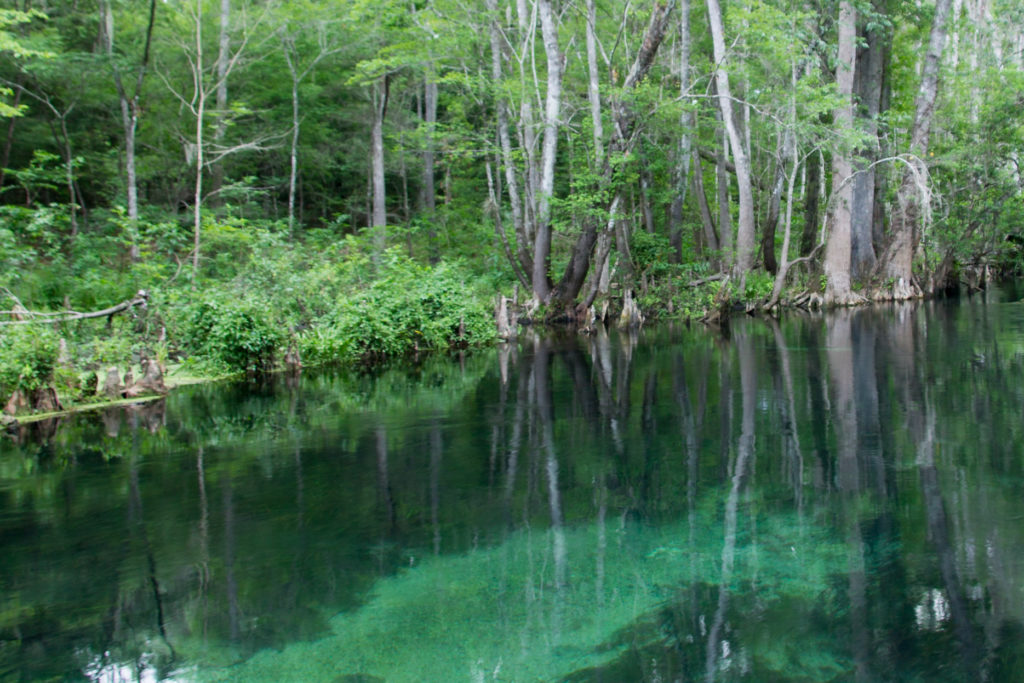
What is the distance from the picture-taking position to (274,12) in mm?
24281

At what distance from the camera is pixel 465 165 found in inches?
1187

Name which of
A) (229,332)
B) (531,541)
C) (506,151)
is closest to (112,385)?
(229,332)

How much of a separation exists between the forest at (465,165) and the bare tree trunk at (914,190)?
11cm

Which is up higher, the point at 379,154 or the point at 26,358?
the point at 379,154

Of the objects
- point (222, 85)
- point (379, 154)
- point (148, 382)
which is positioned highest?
point (222, 85)

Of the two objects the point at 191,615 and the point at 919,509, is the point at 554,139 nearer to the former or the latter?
the point at 919,509

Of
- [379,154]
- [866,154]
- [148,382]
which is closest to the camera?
[148,382]

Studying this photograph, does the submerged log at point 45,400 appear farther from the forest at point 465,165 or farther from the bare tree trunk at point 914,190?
the bare tree trunk at point 914,190

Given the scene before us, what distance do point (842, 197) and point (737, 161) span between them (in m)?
3.46

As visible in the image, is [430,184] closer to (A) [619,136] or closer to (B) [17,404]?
(A) [619,136]

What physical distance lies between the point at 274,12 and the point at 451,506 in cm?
2270

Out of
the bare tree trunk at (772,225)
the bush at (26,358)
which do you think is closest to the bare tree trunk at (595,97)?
the bare tree trunk at (772,225)

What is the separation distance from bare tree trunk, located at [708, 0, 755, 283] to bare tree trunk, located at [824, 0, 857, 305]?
242 centimetres

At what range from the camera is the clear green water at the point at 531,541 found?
359 cm
